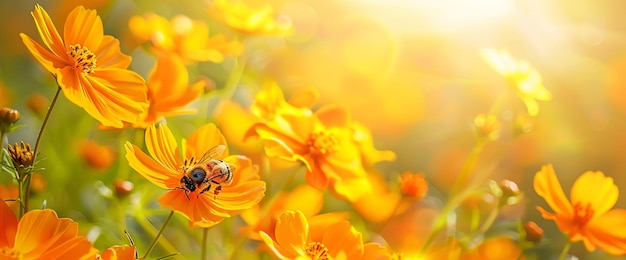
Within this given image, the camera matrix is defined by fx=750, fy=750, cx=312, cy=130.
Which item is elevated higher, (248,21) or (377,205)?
(248,21)

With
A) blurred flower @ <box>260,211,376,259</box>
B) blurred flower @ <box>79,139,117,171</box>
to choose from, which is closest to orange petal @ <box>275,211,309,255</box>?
blurred flower @ <box>260,211,376,259</box>

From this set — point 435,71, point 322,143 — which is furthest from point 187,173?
point 435,71

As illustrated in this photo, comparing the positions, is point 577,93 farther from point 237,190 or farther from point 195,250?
point 237,190

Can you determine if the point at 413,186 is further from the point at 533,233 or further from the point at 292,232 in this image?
the point at 292,232

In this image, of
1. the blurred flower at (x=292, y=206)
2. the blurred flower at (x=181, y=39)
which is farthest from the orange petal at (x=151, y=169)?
the blurred flower at (x=181, y=39)

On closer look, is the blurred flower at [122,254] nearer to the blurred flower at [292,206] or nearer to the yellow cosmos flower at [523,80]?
the blurred flower at [292,206]

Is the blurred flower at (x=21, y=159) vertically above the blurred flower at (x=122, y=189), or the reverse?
the blurred flower at (x=21, y=159)
